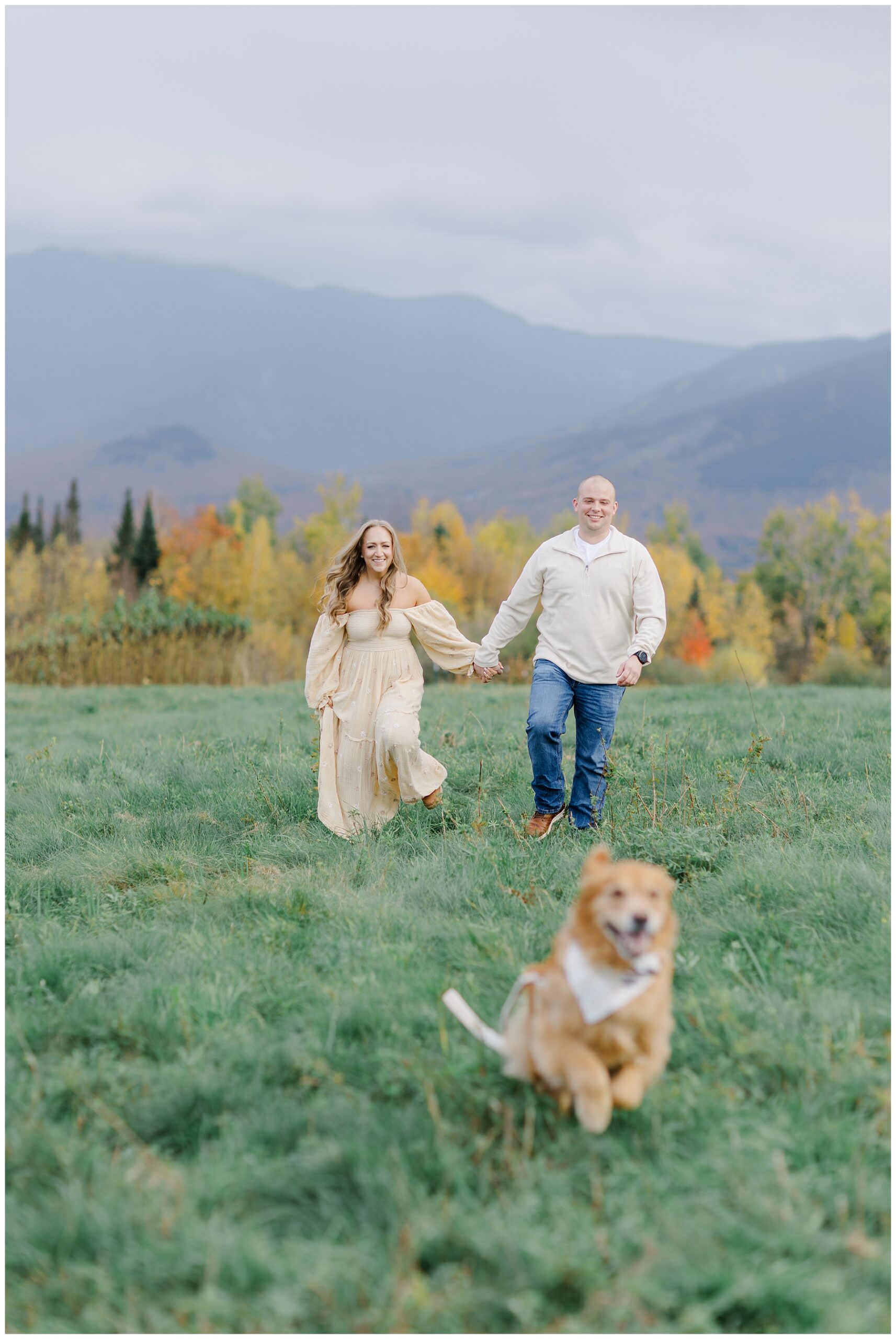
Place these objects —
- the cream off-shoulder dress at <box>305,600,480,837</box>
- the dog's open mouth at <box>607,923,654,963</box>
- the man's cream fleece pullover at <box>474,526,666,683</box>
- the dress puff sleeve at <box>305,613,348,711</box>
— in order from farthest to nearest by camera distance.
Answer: the dress puff sleeve at <box>305,613,348,711</box>
the cream off-shoulder dress at <box>305,600,480,837</box>
the man's cream fleece pullover at <box>474,526,666,683</box>
the dog's open mouth at <box>607,923,654,963</box>

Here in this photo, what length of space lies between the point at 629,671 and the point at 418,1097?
334 centimetres

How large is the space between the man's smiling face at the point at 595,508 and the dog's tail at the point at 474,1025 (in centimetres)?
340

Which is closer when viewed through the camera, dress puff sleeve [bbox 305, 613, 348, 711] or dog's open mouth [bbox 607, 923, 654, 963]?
dog's open mouth [bbox 607, 923, 654, 963]

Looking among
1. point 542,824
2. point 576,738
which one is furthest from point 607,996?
point 576,738

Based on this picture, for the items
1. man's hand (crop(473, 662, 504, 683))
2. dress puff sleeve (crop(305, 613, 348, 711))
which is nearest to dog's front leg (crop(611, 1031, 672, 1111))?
man's hand (crop(473, 662, 504, 683))

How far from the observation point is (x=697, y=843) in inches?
208

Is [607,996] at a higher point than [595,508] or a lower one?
lower

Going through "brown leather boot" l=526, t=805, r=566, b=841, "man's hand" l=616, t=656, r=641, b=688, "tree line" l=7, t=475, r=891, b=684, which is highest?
"tree line" l=7, t=475, r=891, b=684

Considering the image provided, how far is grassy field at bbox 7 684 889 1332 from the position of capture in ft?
7.91

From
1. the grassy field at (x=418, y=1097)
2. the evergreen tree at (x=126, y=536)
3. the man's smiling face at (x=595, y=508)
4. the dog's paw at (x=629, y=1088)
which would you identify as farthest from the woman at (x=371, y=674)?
the evergreen tree at (x=126, y=536)

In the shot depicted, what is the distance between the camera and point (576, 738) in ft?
20.1

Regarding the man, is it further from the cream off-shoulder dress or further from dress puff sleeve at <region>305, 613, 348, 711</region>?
dress puff sleeve at <region>305, 613, 348, 711</region>

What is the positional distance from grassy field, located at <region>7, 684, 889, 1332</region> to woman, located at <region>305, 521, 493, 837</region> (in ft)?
1.53

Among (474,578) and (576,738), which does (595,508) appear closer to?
(576,738)
